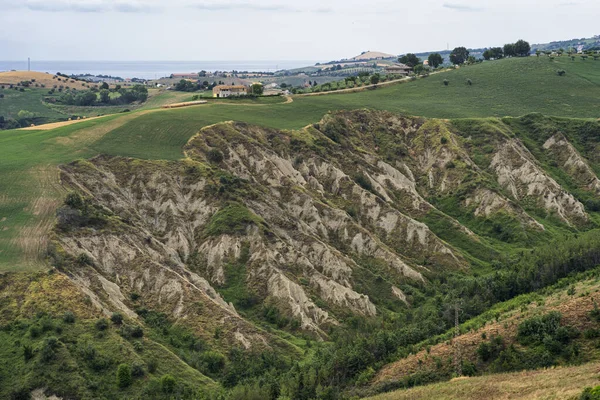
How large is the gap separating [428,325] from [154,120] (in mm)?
59298

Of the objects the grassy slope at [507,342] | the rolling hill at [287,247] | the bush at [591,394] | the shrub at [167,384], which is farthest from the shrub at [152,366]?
the bush at [591,394]

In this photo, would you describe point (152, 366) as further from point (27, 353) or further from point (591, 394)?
point (591, 394)

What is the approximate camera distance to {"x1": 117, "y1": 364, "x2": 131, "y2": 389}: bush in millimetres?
52375

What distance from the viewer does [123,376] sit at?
172 ft

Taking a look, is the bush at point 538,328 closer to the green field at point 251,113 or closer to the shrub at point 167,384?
the shrub at point 167,384

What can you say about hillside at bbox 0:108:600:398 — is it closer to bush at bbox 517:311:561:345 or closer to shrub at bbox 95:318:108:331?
shrub at bbox 95:318:108:331

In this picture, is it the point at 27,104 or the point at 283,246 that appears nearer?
the point at 283,246

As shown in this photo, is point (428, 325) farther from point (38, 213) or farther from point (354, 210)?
point (38, 213)

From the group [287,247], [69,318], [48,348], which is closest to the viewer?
[48,348]

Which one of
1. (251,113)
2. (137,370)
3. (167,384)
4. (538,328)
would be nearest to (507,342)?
(538,328)

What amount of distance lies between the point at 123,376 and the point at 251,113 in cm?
6818

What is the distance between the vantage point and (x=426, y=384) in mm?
50438

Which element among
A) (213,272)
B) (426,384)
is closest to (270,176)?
(213,272)

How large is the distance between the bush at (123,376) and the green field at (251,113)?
57.5 ft
